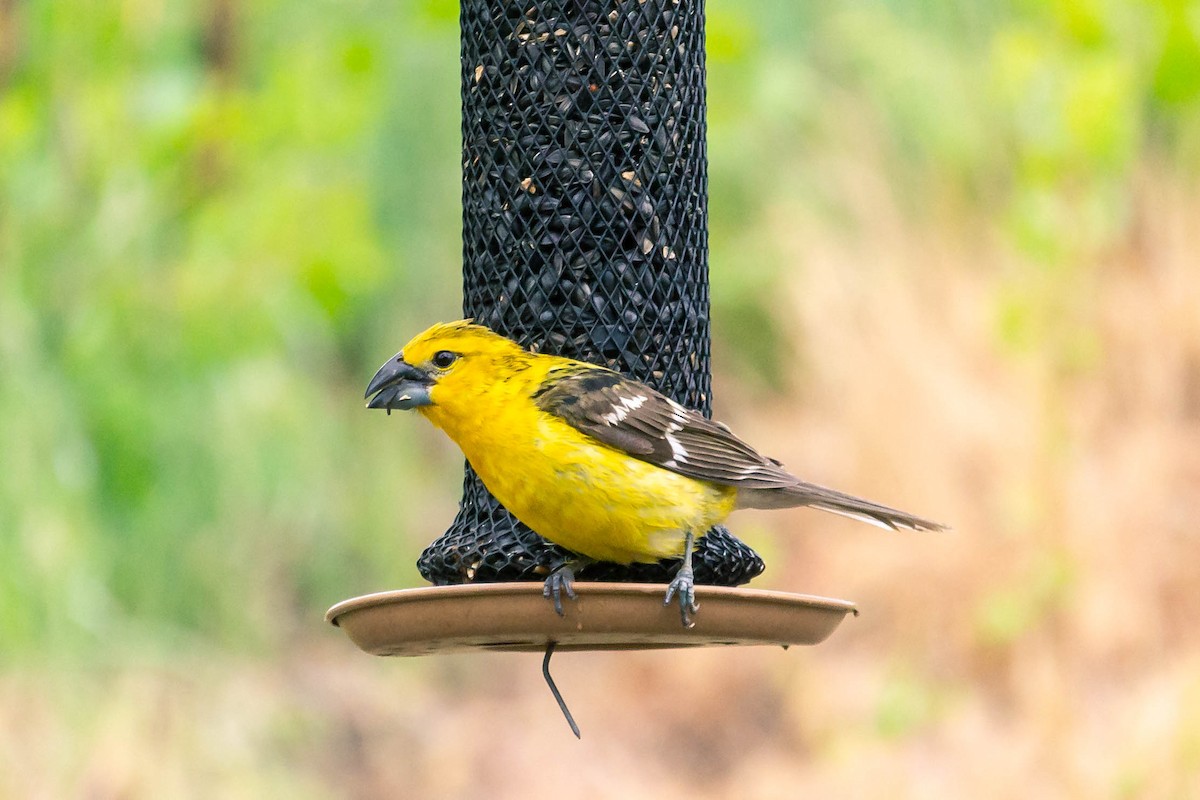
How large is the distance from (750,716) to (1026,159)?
5.40 metres

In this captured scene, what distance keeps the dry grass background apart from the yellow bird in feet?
23.4

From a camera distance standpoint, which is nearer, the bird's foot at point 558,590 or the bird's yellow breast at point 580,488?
the bird's foot at point 558,590

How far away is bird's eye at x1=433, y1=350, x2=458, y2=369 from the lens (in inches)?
221

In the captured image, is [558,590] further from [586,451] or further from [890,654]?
[890,654]

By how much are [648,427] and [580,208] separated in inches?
36.5

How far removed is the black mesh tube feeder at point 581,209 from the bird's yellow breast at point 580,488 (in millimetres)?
455

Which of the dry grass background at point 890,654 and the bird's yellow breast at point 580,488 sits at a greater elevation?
the bird's yellow breast at point 580,488

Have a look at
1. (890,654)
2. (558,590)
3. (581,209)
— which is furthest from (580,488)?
(890,654)

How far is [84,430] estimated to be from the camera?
12414mm

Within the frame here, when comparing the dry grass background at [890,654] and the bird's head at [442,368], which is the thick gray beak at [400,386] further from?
the dry grass background at [890,654]

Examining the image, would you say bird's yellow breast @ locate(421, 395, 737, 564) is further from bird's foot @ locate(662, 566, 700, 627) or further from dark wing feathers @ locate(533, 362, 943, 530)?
bird's foot @ locate(662, 566, 700, 627)

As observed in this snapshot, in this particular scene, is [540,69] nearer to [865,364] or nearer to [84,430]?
[84,430]

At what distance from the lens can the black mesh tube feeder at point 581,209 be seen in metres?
5.92

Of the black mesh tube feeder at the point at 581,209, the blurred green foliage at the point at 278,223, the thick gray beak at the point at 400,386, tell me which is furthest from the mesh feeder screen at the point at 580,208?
the blurred green foliage at the point at 278,223
